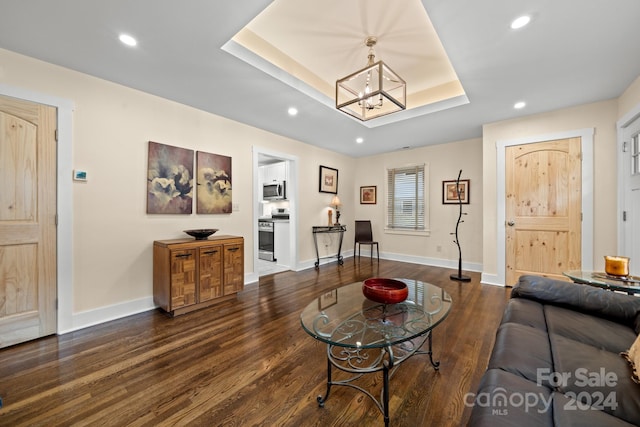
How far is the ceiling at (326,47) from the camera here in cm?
179

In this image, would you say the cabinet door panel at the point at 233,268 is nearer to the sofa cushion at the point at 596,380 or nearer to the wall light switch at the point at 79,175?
the wall light switch at the point at 79,175

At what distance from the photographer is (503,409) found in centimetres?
87

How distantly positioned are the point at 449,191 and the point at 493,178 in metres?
1.16

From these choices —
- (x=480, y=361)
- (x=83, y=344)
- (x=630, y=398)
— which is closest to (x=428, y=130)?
(x=480, y=361)

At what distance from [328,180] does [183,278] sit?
3.63 meters

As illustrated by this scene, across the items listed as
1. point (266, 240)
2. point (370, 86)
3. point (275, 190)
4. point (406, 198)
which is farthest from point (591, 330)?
point (266, 240)

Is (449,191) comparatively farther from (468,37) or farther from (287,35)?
(287,35)

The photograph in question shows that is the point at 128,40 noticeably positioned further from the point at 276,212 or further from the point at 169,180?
the point at 276,212

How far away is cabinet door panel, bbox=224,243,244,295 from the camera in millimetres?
3240

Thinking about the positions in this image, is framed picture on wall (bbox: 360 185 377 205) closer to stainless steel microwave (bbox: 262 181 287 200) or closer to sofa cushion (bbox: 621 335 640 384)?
stainless steel microwave (bbox: 262 181 287 200)

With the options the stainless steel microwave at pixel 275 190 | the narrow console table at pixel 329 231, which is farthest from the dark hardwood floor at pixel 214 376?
the stainless steel microwave at pixel 275 190

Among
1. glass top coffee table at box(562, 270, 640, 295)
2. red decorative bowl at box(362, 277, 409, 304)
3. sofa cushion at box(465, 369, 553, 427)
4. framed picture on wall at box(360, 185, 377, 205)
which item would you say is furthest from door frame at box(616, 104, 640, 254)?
framed picture on wall at box(360, 185, 377, 205)

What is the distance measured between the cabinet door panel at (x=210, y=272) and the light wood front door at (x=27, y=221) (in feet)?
4.20

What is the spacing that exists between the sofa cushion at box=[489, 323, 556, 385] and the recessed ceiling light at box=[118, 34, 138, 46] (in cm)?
329
